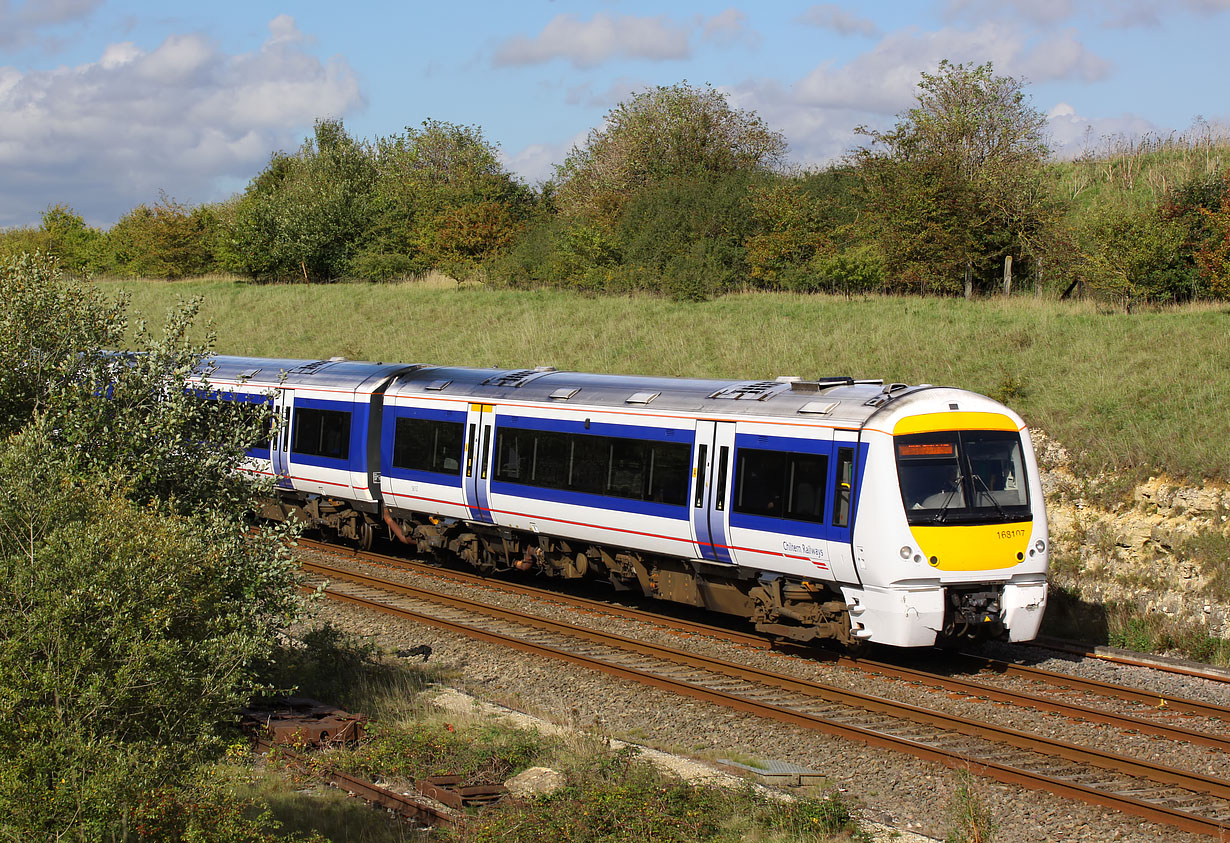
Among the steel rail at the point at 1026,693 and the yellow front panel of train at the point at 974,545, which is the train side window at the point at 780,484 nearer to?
the yellow front panel of train at the point at 974,545

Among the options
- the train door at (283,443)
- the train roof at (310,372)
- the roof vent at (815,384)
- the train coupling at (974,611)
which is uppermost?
the roof vent at (815,384)

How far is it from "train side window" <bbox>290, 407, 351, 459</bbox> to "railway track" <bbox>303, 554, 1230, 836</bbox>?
15.3ft

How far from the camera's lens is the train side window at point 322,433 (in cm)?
1945

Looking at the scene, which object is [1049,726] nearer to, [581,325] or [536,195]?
[581,325]

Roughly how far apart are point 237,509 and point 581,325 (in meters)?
23.7

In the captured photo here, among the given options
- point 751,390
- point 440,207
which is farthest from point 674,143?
point 751,390

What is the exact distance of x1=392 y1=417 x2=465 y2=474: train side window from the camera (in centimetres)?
1755

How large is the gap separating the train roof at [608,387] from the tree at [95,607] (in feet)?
4.54

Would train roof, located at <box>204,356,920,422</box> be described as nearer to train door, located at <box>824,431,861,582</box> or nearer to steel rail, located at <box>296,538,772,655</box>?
train door, located at <box>824,431,861,582</box>

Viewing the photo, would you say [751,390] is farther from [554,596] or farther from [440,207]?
[440,207]

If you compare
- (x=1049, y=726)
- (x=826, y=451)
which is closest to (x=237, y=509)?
(x=826, y=451)

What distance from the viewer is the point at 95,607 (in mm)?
6340

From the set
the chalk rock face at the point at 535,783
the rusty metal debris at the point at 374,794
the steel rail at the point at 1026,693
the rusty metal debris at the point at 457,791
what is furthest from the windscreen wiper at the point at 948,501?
the rusty metal debris at the point at 374,794

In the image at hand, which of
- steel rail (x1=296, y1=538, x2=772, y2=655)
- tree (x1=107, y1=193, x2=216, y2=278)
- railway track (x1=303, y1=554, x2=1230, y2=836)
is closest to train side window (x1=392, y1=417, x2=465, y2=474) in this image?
steel rail (x1=296, y1=538, x2=772, y2=655)
